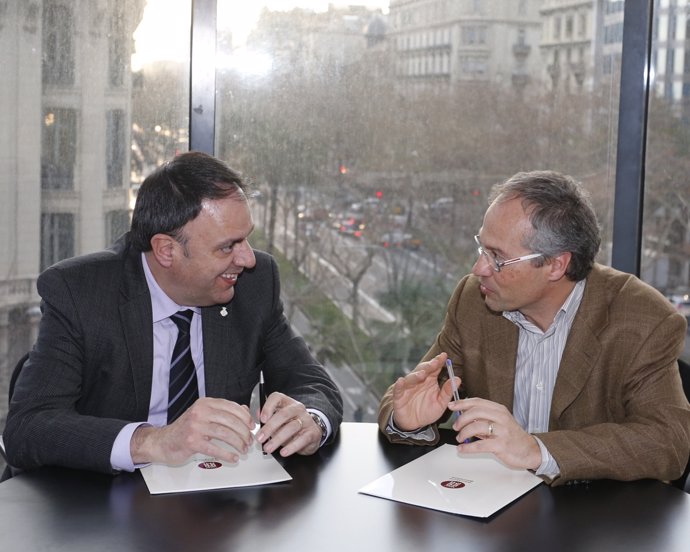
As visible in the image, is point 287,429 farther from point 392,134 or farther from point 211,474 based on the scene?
point 392,134

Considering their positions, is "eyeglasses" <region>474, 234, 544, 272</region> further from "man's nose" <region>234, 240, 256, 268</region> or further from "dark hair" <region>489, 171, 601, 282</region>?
"man's nose" <region>234, 240, 256, 268</region>

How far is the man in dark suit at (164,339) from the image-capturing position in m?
2.23

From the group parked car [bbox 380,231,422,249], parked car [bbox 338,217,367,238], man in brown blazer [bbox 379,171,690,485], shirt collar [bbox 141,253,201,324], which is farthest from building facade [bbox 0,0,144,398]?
man in brown blazer [bbox 379,171,690,485]

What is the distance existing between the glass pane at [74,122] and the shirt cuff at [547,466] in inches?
91.2

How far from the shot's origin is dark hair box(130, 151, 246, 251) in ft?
8.36

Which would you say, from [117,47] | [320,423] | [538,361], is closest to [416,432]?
[320,423]

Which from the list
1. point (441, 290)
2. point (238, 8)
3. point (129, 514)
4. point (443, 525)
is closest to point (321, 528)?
point (443, 525)

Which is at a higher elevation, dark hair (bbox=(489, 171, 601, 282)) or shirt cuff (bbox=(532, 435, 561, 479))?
dark hair (bbox=(489, 171, 601, 282))

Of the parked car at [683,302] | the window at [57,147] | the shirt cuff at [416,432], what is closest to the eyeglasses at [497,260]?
the shirt cuff at [416,432]

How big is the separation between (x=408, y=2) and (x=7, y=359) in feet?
7.66

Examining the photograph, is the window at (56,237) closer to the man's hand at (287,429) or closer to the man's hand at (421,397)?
the man's hand at (287,429)

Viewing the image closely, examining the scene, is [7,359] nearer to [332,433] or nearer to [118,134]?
[118,134]

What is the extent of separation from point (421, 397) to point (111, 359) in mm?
866

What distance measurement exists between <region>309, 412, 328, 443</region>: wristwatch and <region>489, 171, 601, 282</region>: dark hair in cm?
76
